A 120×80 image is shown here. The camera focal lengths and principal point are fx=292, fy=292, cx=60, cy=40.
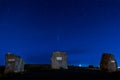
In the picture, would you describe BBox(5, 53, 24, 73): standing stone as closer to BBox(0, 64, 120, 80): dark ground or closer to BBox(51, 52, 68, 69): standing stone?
BBox(51, 52, 68, 69): standing stone

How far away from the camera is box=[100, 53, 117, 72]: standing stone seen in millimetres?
Result: 30828

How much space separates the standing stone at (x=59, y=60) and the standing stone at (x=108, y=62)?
13.6ft

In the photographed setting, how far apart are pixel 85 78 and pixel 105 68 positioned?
1160 centimetres

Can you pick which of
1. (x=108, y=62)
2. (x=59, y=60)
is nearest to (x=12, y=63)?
(x=59, y=60)

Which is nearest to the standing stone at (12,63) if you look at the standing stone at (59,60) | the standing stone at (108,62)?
the standing stone at (59,60)

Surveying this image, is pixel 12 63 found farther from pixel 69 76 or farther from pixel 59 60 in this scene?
pixel 69 76

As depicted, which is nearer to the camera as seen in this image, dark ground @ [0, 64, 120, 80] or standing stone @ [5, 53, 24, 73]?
dark ground @ [0, 64, 120, 80]

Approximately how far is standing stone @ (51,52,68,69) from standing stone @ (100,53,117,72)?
163 inches

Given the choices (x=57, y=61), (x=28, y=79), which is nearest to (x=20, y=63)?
(x=57, y=61)

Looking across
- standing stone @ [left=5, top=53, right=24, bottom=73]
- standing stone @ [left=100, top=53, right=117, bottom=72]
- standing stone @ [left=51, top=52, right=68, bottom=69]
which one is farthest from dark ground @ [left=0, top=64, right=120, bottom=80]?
standing stone @ [left=51, top=52, right=68, bottom=69]

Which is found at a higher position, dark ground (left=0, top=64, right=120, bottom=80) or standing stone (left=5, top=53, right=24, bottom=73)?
standing stone (left=5, top=53, right=24, bottom=73)

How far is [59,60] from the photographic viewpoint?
107 feet

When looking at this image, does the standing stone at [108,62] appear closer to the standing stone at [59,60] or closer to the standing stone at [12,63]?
the standing stone at [59,60]

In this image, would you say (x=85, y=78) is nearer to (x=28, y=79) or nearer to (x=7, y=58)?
(x=28, y=79)
